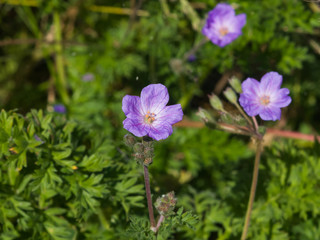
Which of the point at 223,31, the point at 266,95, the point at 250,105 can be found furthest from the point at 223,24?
the point at 250,105

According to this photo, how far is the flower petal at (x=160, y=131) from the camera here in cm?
222

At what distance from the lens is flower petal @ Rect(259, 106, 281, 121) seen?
2.57 m

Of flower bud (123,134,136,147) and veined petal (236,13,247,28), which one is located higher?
flower bud (123,134,136,147)

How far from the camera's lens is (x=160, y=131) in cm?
228

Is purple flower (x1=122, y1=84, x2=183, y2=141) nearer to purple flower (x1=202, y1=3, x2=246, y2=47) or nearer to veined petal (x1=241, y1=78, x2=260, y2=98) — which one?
veined petal (x1=241, y1=78, x2=260, y2=98)

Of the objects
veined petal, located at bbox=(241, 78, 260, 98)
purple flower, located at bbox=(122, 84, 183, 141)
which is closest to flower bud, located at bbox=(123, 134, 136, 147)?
purple flower, located at bbox=(122, 84, 183, 141)

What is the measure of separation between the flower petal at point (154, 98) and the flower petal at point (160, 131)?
138mm

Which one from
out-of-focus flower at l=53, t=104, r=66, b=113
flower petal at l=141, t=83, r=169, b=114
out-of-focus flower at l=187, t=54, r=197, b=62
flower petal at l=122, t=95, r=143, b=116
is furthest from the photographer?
out-of-focus flower at l=187, t=54, r=197, b=62

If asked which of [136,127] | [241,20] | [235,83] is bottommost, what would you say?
[241,20]

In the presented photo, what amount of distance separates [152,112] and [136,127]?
0.29m

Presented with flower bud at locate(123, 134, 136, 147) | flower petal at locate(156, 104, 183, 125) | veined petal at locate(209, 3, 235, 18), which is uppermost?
flower petal at locate(156, 104, 183, 125)

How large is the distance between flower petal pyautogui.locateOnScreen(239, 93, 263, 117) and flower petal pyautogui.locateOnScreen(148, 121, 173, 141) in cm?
57

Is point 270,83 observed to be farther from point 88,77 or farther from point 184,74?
point 88,77

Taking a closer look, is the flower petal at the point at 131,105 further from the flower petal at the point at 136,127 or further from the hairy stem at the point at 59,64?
the hairy stem at the point at 59,64
